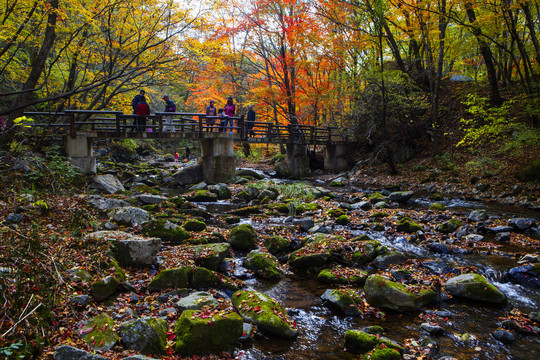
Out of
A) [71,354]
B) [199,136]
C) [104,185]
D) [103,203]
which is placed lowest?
[71,354]

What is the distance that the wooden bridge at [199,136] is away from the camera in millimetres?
13539

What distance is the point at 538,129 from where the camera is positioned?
11.7 meters

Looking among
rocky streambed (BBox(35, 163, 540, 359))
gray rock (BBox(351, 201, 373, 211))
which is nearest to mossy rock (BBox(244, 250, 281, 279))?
rocky streambed (BBox(35, 163, 540, 359))

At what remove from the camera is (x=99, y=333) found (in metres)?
3.34

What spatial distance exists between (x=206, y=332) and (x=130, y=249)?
2578mm

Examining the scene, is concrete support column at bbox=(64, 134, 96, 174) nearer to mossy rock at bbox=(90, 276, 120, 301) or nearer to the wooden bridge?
the wooden bridge

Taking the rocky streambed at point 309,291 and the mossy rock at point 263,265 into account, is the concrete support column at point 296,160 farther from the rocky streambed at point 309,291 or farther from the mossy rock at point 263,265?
the mossy rock at point 263,265

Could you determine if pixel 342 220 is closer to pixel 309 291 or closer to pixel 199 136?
pixel 309 291

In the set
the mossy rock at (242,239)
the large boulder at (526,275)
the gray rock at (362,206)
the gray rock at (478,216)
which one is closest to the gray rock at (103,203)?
the mossy rock at (242,239)

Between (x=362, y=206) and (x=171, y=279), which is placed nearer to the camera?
(x=171, y=279)

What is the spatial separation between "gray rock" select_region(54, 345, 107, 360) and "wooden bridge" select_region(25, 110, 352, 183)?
721 cm

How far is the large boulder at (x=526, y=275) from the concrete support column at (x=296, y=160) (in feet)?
54.8

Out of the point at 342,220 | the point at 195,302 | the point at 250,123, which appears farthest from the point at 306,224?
the point at 250,123

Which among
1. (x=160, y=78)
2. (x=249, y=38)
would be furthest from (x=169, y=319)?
(x=249, y=38)
